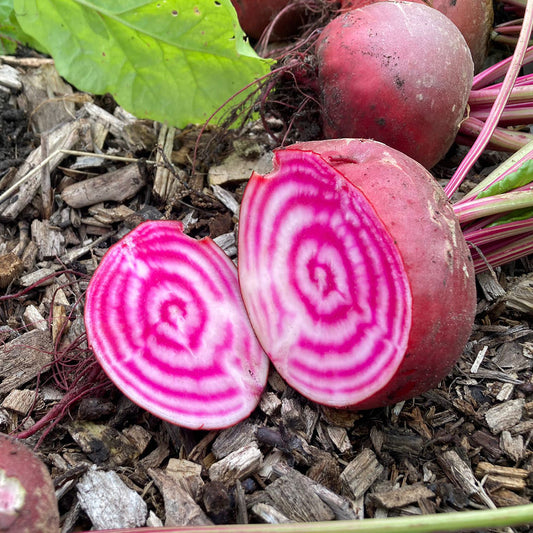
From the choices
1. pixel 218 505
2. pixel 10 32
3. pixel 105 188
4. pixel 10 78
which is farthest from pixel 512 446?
pixel 10 32

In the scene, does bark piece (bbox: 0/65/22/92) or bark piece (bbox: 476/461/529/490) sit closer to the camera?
bark piece (bbox: 476/461/529/490)

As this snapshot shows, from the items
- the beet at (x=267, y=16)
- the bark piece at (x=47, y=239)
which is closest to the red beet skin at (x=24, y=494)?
the bark piece at (x=47, y=239)

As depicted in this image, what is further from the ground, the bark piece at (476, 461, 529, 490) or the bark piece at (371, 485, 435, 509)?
the bark piece at (371, 485, 435, 509)

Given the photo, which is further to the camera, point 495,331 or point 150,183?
point 150,183

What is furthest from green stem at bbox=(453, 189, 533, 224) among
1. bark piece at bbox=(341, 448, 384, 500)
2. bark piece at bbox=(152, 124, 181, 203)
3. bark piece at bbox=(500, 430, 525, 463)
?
bark piece at bbox=(152, 124, 181, 203)

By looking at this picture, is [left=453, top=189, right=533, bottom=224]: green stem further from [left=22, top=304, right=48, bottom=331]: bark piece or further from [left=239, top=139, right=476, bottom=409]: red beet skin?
[left=22, top=304, right=48, bottom=331]: bark piece

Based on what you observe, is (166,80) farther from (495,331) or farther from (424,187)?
(495,331)

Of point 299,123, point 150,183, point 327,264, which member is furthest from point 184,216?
point 327,264
